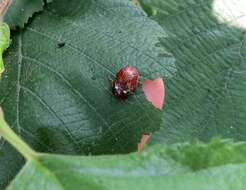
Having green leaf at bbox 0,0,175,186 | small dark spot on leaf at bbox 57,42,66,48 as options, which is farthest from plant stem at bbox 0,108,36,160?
small dark spot on leaf at bbox 57,42,66,48

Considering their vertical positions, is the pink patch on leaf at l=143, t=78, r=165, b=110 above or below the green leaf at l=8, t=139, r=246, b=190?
below

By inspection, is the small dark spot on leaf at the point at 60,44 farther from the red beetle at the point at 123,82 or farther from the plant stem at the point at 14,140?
the plant stem at the point at 14,140

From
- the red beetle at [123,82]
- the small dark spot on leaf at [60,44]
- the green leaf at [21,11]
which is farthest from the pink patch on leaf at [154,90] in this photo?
the green leaf at [21,11]

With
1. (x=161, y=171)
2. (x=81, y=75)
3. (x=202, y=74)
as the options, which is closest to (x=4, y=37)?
(x=81, y=75)

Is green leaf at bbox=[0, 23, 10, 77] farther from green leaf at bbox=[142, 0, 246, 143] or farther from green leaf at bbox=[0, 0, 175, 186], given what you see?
green leaf at bbox=[142, 0, 246, 143]

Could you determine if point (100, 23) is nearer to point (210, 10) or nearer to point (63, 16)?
point (63, 16)

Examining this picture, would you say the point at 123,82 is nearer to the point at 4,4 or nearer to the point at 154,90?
the point at 154,90
